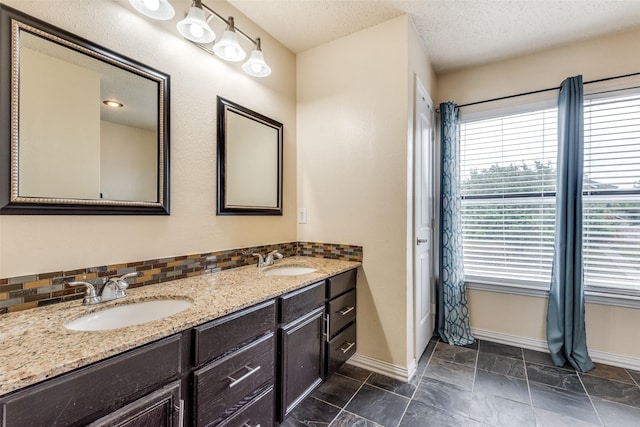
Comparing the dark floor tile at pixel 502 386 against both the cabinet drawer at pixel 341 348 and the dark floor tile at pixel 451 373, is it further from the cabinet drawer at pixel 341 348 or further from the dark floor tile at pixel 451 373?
the cabinet drawer at pixel 341 348

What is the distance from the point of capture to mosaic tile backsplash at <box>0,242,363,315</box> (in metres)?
1.06

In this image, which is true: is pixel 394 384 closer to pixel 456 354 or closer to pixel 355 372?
pixel 355 372

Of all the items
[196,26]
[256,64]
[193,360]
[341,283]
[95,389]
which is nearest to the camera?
[95,389]

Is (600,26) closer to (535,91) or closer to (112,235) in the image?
(535,91)

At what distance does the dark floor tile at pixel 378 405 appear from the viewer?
1623 mm

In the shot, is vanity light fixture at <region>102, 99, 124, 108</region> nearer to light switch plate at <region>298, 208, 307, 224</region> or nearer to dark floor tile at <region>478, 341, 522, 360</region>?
light switch plate at <region>298, 208, 307, 224</region>

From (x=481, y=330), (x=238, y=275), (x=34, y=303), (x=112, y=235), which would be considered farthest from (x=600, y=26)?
(x=34, y=303)

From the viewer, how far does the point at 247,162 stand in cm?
202

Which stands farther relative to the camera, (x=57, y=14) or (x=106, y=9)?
(x=106, y=9)

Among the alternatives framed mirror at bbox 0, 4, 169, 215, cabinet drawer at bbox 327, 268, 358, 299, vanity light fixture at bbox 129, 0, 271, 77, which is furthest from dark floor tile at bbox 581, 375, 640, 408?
vanity light fixture at bbox 129, 0, 271, 77

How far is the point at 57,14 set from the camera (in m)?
1.16

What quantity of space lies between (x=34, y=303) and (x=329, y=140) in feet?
6.35

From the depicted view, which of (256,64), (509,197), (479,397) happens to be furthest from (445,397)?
(256,64)

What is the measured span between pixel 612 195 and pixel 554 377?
143 cm
